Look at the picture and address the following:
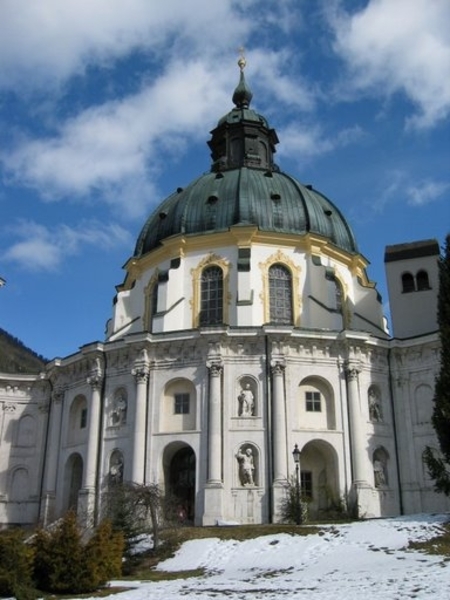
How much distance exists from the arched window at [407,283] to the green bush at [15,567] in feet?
94.6

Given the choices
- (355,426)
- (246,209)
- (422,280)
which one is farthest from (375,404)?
(246,209)

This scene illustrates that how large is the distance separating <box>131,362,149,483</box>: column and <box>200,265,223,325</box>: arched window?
5.88 m

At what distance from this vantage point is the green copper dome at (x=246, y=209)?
151 ft

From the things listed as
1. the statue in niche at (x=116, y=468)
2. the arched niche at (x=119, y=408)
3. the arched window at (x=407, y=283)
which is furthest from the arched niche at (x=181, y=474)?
the arched window at (x=407, y=283)

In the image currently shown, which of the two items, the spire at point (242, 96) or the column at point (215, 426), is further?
the spire at point (242, 96)

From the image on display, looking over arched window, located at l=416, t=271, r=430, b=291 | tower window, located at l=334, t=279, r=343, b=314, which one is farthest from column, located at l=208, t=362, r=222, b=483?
arched window, located at l=416, t=271, r=430, b=291

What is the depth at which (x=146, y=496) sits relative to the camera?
30047 mm

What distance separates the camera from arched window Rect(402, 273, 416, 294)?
43844mm

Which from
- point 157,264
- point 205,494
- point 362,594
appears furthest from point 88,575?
point 157,264

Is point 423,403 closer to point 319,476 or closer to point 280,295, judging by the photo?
point 319,476

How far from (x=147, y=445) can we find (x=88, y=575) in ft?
54.1

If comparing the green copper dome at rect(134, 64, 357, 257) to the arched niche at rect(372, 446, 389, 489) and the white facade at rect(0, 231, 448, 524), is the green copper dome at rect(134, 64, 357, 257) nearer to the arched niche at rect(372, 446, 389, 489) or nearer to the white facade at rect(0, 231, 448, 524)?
the white facade at rect(0, 231, 448, 524)

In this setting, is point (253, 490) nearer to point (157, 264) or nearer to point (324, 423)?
point (324, 423)

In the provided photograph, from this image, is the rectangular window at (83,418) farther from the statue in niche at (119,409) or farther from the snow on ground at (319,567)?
the snow on ground at (319,567)
